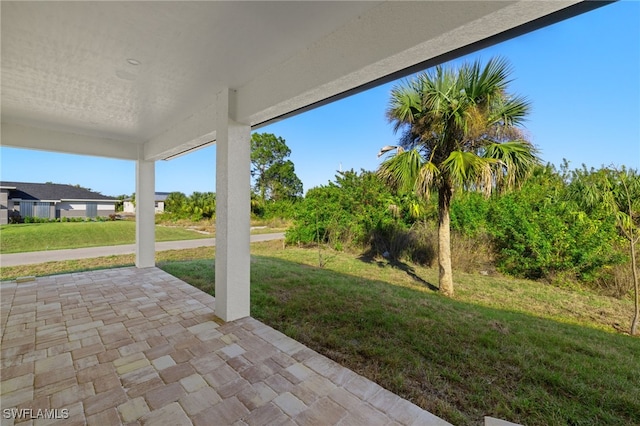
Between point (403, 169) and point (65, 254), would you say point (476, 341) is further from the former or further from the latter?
point (65, 254)

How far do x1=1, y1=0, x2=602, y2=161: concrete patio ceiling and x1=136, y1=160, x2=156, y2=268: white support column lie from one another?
2.16 m

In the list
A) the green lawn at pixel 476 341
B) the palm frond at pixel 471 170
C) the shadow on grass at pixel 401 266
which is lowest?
the green lawn at pixel 476 341

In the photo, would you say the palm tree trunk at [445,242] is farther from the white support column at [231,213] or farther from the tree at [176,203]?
the tree at [176,203]

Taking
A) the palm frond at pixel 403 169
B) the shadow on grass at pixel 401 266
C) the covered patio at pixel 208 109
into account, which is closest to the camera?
the covered patio at pixel 208 109

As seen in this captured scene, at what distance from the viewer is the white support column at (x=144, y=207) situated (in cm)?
584

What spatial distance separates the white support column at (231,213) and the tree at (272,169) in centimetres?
1525

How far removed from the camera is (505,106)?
4.08m

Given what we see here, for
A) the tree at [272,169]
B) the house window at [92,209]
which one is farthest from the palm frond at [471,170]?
the house window at [92,209]

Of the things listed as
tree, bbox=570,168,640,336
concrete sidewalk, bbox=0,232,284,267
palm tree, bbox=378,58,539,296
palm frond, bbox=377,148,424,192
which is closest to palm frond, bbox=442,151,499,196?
palm tree, bbox=378,58,539,296

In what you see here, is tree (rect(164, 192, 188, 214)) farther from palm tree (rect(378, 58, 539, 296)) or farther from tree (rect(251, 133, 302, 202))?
palm tree (rect(378, 58, 539, 296))

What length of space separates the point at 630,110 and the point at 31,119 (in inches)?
331

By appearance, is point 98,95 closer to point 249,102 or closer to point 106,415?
point 249,102

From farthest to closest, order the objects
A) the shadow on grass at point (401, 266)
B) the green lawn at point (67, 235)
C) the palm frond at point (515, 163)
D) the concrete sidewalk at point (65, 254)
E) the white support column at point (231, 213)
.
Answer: the green lawn at point (67, 235) < the concrete sidewalk at point (65, 254) < the shadow on grass at point (401, 266) < the palm frond at point (515, 163) < the white support column at point (231, 213)

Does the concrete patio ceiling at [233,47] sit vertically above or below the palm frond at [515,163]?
above
